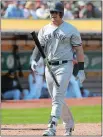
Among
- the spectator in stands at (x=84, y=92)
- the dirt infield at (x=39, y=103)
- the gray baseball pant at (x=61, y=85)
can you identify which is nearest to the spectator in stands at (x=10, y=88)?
the dirt infield at (x=39, y=103)

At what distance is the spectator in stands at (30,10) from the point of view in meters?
20.0

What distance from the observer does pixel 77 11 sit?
822 inches

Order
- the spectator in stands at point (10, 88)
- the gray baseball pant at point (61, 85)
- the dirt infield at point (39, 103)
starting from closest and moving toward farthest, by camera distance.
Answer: the gray baseball pant at point (61, 85)
the dirt infield at point (39, 103)
the spectator in stands at point (10, 88)

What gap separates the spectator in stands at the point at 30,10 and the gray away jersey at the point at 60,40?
12693 mm

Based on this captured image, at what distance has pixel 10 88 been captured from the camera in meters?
19.4

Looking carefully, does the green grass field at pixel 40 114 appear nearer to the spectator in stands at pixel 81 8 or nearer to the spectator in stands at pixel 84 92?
the spectator in stands at pixel 84 92

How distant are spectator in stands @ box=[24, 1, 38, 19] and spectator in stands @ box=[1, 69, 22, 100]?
2.34 meters

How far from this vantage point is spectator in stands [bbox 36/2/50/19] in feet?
65.2

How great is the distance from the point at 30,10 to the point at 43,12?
58 cm

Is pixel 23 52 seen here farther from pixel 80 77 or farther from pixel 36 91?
pixel 80 77

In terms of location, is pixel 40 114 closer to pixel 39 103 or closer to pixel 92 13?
pixel 39 103

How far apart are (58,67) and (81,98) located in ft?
39.7

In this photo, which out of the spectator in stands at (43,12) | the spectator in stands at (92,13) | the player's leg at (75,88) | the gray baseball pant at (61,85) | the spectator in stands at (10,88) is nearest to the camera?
the gray baseball pant at (61,85)

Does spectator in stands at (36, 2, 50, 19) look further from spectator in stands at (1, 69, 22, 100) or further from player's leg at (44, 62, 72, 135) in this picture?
player's leg at (44, 62, 72, 135)
